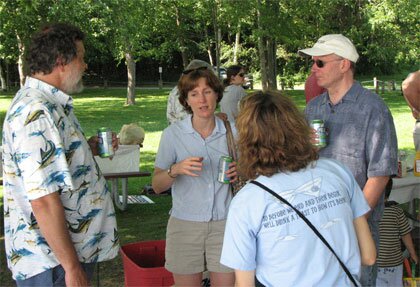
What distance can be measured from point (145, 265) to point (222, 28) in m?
23.0

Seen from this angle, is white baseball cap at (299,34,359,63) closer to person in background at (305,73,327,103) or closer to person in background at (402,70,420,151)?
person in background at (402,70,420,151)

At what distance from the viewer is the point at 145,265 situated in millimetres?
3965

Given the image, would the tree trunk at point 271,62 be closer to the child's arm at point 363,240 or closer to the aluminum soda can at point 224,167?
the aluminum soda can at point 224,167

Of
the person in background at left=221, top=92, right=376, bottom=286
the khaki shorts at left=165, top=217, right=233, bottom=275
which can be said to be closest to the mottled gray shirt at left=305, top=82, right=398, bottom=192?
the khaki shorts at left=165, top=217, right=233, bottom=275

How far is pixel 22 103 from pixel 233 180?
1.10 meters

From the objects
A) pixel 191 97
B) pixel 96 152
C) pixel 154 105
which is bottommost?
pixel 154 105

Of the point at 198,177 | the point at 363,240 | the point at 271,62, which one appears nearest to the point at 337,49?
the point at 198,177

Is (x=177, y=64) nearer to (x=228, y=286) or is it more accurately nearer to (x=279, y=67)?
(x=279, y=67)

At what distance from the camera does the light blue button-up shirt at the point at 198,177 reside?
111 inches

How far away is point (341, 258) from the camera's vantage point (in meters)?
1.73

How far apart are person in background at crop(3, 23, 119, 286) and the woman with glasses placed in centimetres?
55

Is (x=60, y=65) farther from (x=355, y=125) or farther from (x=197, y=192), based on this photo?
(x=355, y=125)

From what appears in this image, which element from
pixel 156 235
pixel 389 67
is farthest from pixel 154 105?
pixel 389 67

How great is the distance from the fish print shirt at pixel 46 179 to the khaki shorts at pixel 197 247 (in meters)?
0.53
